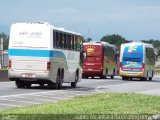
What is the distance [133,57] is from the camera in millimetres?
54344

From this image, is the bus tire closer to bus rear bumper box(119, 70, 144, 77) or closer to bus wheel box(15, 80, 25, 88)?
bus wheel box(15, 80, 25, 88)

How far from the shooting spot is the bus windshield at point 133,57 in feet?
177

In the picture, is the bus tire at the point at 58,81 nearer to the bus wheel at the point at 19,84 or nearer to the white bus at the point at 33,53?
the white bus at the point at 33,53

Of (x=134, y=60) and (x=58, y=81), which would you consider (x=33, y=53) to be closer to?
(x=58, y=81)

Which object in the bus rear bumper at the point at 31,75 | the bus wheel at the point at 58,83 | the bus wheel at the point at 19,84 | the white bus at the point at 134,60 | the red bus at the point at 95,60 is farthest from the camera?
the red bus at the point at 95,60

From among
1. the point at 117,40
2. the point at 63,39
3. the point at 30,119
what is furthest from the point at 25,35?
the point at 117,40

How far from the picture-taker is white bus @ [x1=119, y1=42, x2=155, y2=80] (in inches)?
2126

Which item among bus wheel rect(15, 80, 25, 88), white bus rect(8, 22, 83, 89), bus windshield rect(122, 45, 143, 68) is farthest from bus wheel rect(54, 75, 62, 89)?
bus windshield rect(122, 45, 143, 68)

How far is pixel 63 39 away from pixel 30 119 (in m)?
18.8

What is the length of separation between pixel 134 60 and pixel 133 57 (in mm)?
310

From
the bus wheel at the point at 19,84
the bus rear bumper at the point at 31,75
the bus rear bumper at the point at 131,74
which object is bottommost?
the bus rear bumper at the point at 131,74

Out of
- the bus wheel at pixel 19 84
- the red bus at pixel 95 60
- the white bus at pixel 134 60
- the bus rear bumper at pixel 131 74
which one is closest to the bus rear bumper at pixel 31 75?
the bus wheel at pixel 19 84

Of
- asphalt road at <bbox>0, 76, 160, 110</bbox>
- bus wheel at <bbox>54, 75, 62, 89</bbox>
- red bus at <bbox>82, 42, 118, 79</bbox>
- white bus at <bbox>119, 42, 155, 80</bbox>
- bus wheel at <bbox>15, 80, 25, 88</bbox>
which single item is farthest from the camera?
red bus at <bbox>82, 42, 118, 79</bbox>

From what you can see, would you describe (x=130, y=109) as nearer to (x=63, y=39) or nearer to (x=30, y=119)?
(x=30, y=119)
